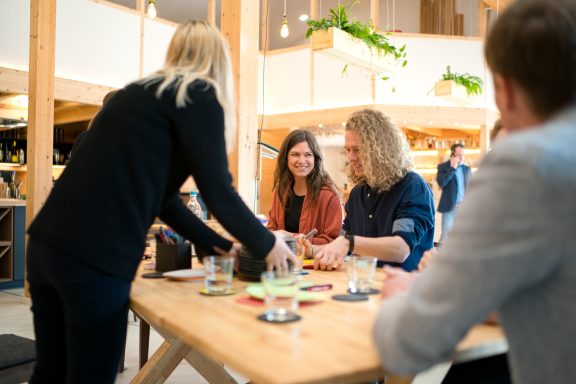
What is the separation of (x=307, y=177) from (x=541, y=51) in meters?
2.70

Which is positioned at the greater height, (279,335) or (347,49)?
(347,49)

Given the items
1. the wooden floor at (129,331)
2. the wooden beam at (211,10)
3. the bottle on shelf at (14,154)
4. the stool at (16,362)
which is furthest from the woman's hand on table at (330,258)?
the wooden beam at (211,10)

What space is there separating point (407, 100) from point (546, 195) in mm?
10670

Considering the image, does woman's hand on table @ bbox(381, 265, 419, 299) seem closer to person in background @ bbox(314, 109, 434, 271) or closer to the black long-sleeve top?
the black long-sleeve top

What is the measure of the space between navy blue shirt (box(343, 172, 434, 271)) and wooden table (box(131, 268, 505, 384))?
838 mm

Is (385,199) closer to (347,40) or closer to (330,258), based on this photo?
(330,258)

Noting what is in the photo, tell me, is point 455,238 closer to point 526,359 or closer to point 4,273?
point 526,359

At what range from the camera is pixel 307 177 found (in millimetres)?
3592

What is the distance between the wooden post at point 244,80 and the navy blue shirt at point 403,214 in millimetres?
1155

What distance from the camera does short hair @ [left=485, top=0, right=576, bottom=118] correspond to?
903 mm

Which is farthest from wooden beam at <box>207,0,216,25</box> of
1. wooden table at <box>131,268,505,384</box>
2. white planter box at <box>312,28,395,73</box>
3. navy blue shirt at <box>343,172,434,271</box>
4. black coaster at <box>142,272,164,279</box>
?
wooden table at <box>131,268,505,384</box>

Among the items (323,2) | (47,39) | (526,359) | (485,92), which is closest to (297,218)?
(526,359)

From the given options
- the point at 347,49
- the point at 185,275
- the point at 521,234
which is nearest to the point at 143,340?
the point at 185,275

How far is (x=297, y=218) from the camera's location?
11.6 feet
